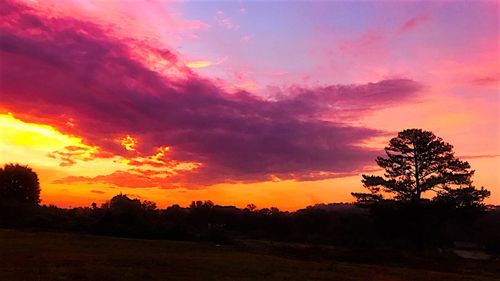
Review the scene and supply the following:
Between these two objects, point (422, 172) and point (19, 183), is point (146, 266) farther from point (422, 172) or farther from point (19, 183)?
A: point (19, 183)

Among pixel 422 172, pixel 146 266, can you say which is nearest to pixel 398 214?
pixel 422 172

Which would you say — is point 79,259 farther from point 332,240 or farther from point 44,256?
point 332,240

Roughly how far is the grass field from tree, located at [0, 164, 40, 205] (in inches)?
2072

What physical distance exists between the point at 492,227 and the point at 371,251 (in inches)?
1398

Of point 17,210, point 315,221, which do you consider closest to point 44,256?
point 17,210

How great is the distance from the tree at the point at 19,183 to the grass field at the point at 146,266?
52634 mm

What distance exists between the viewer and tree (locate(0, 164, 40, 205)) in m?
84.1

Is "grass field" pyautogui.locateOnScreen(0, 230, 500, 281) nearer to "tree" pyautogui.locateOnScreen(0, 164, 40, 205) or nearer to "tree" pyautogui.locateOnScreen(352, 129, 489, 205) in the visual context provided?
"tree" pyautogui.locateOnScreen(352, 129, 489, 205)

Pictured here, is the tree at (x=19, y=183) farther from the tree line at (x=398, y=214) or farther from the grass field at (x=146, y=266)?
the grass field at (x=146, y=266)

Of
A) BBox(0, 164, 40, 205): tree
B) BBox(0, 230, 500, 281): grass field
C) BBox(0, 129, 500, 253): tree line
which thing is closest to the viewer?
BBox(0, 230, 500, 281): grass field

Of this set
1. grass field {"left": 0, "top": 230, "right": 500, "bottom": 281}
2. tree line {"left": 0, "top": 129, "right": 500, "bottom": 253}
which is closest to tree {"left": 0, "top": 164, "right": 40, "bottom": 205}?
tree line {"left": 0, "top": 129, "right": 500, "bottom": 253}

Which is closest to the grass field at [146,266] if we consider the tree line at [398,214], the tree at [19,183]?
the tree line at [398,214]

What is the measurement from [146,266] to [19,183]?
235 feet

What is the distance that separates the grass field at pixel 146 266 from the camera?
817 inches
